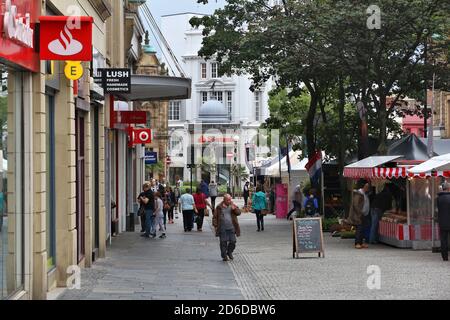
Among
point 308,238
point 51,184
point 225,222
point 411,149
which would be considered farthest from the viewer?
point 411,149

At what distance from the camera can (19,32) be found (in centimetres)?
1135

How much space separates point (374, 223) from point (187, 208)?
907 cm

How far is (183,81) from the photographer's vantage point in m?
27.7

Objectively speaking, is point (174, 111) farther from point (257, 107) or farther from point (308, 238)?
point (308, 238)

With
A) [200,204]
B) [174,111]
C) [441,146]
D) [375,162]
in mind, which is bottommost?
[200,204]

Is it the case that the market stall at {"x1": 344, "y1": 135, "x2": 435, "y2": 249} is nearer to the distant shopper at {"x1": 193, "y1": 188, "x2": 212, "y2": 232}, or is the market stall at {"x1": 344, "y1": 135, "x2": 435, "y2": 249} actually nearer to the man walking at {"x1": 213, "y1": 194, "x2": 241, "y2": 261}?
the man walking at {"x1": 213, "y1": 194, "x2": 241, "y2": 261}

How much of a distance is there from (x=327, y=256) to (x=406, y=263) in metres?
2.71

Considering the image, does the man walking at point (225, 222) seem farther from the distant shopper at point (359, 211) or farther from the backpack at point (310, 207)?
the backpack at point (310, 207)

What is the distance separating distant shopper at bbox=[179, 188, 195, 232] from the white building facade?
68.5m

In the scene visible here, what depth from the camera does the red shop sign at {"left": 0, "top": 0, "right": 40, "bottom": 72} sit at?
1059cm

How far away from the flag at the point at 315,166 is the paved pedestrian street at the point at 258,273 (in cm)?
840

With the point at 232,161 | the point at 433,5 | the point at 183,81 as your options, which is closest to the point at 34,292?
the point at 183,81

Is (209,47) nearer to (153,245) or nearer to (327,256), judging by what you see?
(153,245)

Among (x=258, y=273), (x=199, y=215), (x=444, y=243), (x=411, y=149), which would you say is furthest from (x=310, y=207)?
(x=258, y=273)
